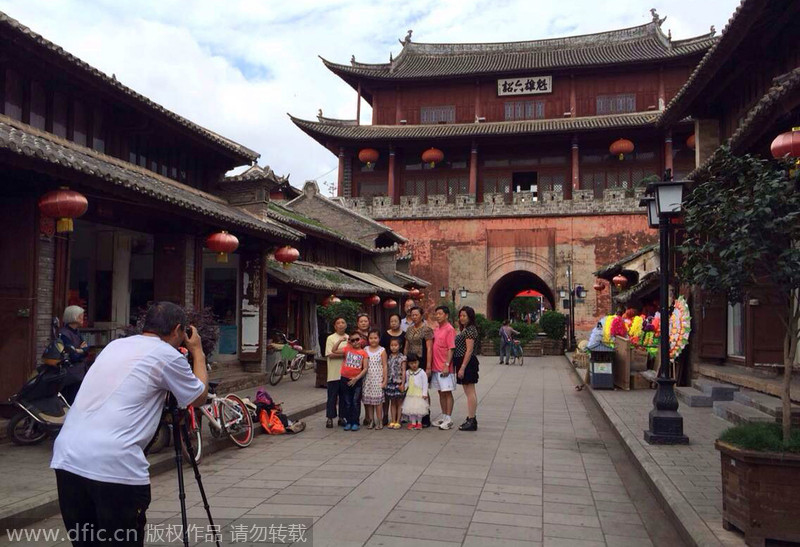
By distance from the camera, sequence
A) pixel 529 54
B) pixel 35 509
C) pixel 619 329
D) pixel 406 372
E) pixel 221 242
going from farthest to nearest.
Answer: pixel 529 54, pixel 619 329, pixel 221 242, pixel 406 372, pixel 35 509

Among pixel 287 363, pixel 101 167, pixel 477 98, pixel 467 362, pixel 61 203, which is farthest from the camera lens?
pixel 477 98

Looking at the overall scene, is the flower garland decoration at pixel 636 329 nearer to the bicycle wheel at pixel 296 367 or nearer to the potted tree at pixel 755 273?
the bicycle wheel at pixel 296 367

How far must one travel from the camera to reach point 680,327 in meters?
10.6

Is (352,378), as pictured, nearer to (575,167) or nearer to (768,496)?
(768,496)

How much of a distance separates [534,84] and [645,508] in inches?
1084

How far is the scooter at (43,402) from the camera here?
20.5 feet

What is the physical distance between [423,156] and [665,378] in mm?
23506

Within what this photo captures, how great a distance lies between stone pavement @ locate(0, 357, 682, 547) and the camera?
4.28 m

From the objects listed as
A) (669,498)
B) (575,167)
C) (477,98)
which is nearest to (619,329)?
(669,498)

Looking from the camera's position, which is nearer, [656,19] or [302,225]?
[302,225]

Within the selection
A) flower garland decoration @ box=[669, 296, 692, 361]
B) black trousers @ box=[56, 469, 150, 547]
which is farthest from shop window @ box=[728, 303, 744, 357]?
black trousers @ box=[56, 469, 150, 547]

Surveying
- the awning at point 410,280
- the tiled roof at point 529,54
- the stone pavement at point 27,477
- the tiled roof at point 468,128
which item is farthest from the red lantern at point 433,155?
the stone pavement at point 27,477

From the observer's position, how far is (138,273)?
11836mm

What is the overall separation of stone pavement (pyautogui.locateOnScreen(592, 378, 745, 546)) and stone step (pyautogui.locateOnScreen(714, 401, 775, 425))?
109 mm
